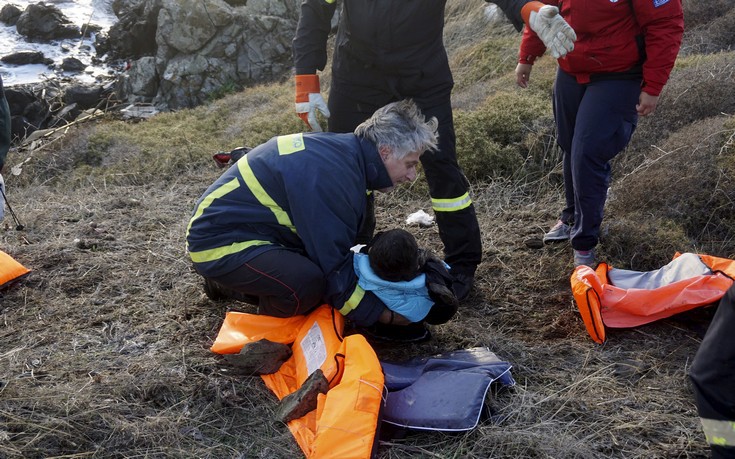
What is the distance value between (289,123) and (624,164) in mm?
4156

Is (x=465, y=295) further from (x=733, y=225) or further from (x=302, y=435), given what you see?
(x=733, y=225)

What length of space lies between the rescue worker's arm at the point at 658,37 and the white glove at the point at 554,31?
0.43 meters

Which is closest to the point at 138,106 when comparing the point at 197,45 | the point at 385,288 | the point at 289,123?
the point at 197,45

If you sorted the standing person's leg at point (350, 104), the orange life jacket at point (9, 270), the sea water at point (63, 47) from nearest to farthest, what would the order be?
1. the standing person's leg at point (350, 104)
2. the orange life jacket at point (9, 270)
3. the sea water at point (63, 47)

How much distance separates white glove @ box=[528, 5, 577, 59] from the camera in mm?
2836

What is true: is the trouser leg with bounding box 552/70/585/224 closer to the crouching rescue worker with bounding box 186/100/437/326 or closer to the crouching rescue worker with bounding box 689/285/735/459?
the crouching rescue worker with bounding box 186/100/437/326

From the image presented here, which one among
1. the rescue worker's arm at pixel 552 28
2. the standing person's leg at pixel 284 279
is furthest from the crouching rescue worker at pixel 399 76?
the standing person's leg at pixel 284 279

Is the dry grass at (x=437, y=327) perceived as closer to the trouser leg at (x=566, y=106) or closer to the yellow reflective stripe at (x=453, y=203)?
the yellow reflective stripe at (x=453, y=203)

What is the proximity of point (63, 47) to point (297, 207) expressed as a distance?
20.4 metres

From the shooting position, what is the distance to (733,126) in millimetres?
4379

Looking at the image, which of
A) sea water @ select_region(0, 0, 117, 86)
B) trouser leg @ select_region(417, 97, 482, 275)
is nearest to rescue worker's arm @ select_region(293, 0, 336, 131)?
trouser leg @ select_region(417, 97, 482, 275)

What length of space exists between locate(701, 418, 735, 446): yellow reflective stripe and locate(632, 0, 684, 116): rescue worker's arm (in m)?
1.84

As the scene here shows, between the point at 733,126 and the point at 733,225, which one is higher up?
the point at 733,126

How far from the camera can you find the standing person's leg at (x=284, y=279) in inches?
110
